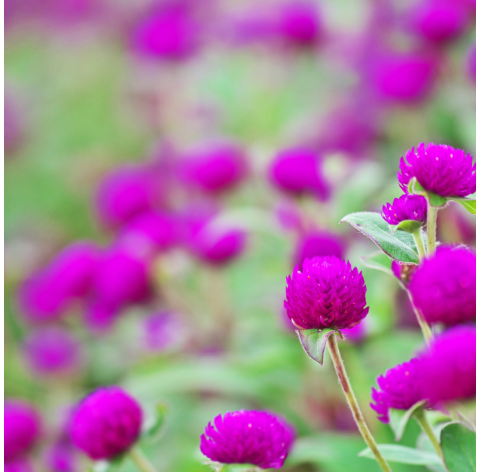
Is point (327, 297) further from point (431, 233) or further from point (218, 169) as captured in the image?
point (218, 169)

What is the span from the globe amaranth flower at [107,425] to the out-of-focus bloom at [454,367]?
12.8 inches

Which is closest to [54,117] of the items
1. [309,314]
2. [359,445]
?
[359,445]

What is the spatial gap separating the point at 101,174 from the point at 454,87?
1.03m

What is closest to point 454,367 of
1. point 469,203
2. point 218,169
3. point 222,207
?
point 469,203

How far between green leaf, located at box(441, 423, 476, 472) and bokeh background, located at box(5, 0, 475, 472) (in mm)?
307

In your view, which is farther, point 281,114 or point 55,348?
point 281,114

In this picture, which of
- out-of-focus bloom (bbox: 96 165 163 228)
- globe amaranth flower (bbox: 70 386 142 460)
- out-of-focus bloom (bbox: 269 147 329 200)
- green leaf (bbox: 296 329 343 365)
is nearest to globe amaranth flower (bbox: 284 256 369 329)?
green leaf (bbox: 296 329 343 365)

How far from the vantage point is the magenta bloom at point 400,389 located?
1.24ft

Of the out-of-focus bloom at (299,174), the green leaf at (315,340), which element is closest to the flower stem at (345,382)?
the green leaf at (315,340)

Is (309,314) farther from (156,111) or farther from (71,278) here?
(156,111)

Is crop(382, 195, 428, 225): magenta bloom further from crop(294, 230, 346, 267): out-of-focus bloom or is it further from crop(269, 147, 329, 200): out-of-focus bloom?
crop(269, 147, 329, 200): out-of-focus bloom

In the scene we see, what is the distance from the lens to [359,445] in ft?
2.46

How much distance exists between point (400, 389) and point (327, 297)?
8 cm

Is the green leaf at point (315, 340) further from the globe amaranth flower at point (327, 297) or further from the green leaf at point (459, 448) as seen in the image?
the green leaf at point (459, 448)
